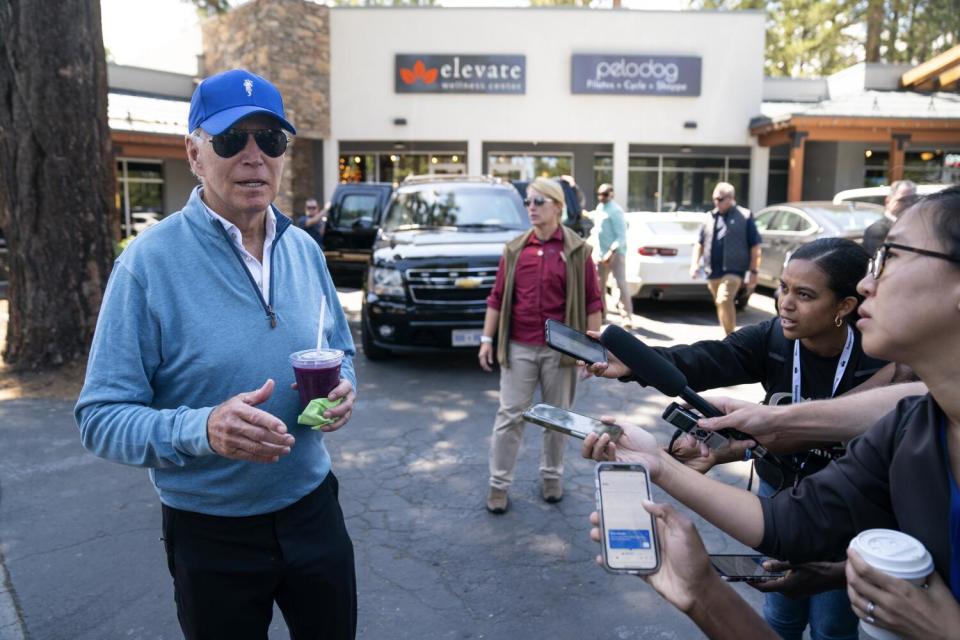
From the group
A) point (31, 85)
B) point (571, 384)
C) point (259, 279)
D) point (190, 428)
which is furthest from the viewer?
point (31, 85)

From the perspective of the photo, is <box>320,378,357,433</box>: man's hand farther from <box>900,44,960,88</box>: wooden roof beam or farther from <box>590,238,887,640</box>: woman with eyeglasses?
<box>900,44,960,88</box>: wooden roof beam

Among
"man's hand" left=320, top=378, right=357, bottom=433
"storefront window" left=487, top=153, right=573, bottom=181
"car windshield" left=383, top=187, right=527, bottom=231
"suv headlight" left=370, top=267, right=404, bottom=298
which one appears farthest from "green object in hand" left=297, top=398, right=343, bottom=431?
"storefront window" left=487, top=153, right=573, bottom=181

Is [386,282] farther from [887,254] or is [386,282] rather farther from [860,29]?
[860,29]

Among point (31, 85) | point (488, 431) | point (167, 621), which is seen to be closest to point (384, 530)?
point (167, 621)

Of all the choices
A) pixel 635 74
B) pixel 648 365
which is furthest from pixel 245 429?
pixel 635 74

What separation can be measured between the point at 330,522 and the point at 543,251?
115 inches

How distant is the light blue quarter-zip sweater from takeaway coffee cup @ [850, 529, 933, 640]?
4.69ft

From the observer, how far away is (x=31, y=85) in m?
6.78

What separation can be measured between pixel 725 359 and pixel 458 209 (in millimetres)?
6424

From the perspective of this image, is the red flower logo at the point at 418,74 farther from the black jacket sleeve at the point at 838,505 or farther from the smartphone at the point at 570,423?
the black jacket sleeve at the point at 838,505

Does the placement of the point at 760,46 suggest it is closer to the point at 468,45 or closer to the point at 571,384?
the point at 468,45

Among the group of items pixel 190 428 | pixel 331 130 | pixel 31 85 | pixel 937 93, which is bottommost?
pixel 190 428

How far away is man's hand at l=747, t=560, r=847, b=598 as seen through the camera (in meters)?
1.78

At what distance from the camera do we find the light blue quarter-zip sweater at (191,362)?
6.10ft
